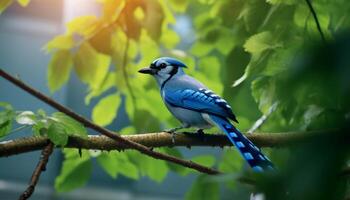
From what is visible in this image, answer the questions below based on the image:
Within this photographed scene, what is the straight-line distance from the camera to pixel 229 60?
716 millimetres

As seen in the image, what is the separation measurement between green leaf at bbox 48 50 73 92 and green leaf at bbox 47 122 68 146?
9.7 inches

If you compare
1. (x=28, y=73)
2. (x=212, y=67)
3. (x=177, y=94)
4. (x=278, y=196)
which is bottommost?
(x=278, y=196)

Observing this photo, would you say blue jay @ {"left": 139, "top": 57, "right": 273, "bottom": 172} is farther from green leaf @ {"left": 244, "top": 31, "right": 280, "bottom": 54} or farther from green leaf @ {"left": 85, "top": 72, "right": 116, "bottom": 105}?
green leaf @ {"left": 85, "top": 72, "right": 116, "bottom": 105}

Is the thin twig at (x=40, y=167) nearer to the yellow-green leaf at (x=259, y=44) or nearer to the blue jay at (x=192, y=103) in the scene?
the blue jay at (x=192, y=103)

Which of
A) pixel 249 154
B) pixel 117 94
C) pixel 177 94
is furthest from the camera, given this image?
pixel 117 94

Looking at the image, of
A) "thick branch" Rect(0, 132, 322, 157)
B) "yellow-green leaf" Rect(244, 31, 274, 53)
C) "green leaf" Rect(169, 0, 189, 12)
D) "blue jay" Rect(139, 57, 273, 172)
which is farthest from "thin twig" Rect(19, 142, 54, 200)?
"green leaf" Rect(169, 0, 189, 12)

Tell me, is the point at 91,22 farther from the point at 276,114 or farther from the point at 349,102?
the point at 349,102

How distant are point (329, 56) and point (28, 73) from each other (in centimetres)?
129

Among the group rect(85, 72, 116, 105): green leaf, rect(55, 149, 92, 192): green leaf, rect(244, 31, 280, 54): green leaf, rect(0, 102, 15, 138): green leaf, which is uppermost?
rect(85, 72, 116, 105): green leaf

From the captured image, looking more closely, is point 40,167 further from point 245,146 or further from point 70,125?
point 245,146

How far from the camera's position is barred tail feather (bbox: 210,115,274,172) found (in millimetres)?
352

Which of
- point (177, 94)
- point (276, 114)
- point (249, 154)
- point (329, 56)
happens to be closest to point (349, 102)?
point (329, 56)

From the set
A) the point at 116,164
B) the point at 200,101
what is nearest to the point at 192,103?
the point at 200,101

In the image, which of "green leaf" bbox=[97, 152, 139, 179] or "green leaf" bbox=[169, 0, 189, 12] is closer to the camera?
"green leaf" bbox=[97, 152, 139, 179]
